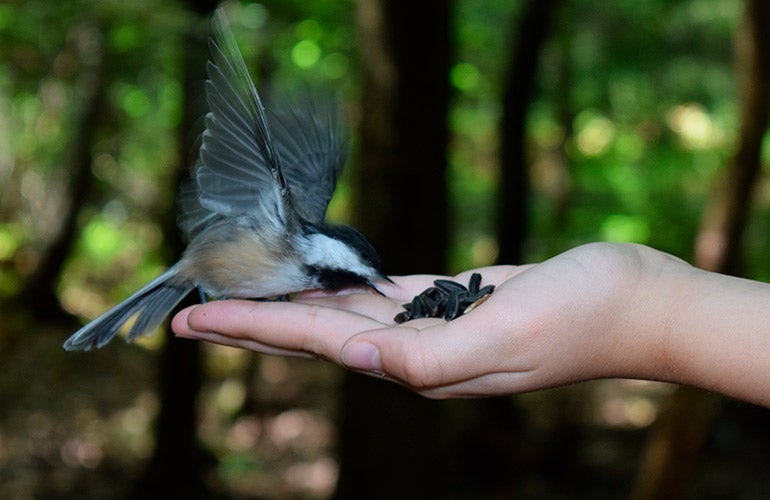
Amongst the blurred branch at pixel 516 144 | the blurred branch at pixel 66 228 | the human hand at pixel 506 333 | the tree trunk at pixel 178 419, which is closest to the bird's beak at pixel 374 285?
the human hand at pixel 506 333

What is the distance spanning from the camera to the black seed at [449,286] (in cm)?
240

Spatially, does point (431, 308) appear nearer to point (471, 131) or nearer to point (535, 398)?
point (535, 398)

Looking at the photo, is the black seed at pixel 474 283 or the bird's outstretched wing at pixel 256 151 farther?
the black seed at pixel 474 283

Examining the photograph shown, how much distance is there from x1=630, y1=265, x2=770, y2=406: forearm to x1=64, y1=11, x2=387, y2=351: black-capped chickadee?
81 cm

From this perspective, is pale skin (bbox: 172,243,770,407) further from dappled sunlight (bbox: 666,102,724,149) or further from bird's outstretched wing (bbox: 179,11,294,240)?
dappled sunlight (bbox: 666,102,724,149)

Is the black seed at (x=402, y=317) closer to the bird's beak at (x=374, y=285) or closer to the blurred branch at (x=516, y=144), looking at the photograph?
the bird's beak at (x=374, y=285)

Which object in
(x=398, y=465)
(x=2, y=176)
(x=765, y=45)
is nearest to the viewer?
(x=765, y=45)

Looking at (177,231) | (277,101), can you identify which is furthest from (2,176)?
A: (277,101)

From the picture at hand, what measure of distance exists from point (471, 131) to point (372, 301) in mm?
7459

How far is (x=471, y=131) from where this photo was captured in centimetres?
975

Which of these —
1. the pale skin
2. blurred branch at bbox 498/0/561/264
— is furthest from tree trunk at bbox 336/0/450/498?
blurred branch at bbox 498/0/561/264

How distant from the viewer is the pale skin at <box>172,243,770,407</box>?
5.79 ft

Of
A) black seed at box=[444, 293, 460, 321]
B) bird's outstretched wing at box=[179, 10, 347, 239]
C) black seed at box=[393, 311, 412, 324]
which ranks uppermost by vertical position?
bird's outstretched wing at box=[179, 10, 347, 239]

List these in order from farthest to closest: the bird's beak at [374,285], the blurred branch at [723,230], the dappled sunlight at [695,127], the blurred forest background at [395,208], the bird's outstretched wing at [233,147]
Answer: the dappled sunlight at [695,127] → the blurred forest background at [395,208] → the blurred branch at [723,230] → the bird's beak at [374,285] → the bird's outstretched wing at [233,147]
